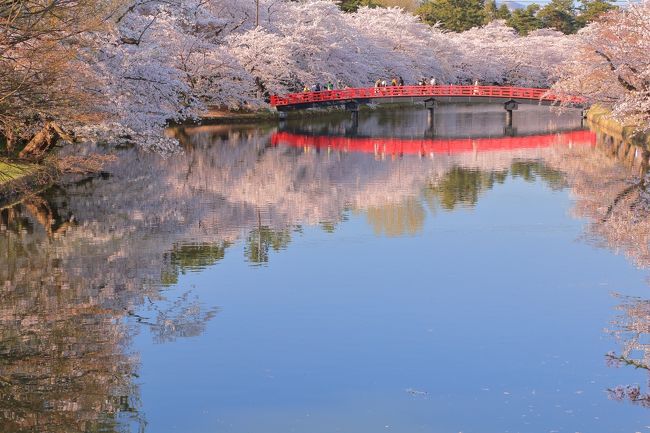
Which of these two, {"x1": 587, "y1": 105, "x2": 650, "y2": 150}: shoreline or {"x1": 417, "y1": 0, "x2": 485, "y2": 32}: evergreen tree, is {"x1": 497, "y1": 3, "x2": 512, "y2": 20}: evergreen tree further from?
{"x1": 587, "y1": 105, "x2": 650, "y2": 150}: shoreline

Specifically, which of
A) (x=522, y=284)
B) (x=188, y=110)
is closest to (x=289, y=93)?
(x=188, y=110)

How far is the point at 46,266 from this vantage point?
1948 centimetres

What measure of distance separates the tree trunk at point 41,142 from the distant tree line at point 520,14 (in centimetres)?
7054

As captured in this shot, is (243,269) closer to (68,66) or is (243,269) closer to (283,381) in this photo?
(283,381)

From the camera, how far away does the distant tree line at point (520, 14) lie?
101m

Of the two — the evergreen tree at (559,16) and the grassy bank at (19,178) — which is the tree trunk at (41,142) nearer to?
the grassy bank at (19,178)

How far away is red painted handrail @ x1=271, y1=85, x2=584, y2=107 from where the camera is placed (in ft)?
190

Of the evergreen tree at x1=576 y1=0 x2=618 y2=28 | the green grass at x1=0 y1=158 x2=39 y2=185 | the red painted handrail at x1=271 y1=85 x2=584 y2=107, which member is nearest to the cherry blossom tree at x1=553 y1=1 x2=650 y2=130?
the red painted handrail at x1=271 y1=85 x2=584 y2=107

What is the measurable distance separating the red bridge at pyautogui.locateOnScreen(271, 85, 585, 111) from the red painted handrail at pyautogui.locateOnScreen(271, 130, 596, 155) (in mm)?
8194

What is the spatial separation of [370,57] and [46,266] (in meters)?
54.5

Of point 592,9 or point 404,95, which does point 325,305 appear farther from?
point 592,9

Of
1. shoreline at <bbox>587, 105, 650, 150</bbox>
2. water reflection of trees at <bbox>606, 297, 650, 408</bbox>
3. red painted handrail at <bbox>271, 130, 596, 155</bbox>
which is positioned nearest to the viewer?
water reflection of trees at <bbox>606, 297, 650, 408</bbox>

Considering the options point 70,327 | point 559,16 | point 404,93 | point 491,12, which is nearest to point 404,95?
point 404,93

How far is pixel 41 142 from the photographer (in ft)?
98.6
